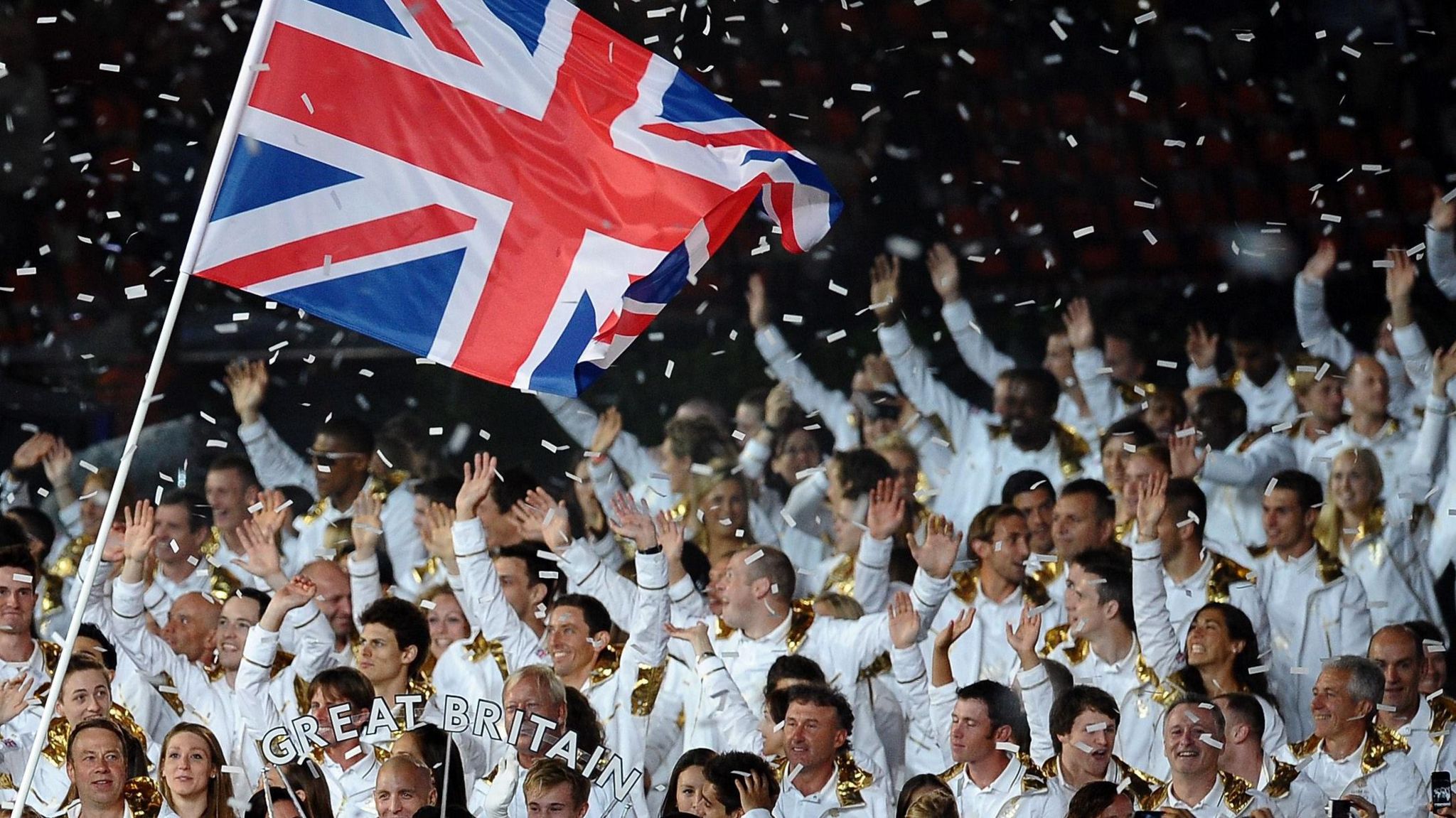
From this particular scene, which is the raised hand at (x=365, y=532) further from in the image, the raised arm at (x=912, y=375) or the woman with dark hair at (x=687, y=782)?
the raised arm at (x=912, y=375)

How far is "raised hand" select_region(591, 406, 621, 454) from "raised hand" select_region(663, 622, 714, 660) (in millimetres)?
1741

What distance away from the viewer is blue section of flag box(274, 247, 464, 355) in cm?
328

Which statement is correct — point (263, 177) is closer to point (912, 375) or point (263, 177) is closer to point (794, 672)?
point (794, 672)

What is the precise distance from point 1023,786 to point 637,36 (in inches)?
194

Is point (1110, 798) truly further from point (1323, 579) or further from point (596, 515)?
point (596, 515)

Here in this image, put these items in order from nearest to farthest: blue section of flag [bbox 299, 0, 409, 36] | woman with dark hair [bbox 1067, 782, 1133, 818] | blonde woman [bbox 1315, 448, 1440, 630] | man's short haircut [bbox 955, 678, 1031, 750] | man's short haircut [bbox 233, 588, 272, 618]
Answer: blue section of flag [bbox 299, 0, 409, 36], woman with dark hair [bbox 1067, 782, 1133, 818], man's short haircut [bbox 955, 678, 1031, 750], man's short haircut [bbox 233, 588, 272, 618], blonde woman [bbox 1315, 448, 1440, 630]

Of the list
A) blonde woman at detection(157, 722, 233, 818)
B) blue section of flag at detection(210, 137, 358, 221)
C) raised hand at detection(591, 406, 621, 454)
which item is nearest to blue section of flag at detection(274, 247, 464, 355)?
blue section of flag at detection(210, 137, 358, 221)

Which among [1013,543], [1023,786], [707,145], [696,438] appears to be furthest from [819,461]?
[707,145]

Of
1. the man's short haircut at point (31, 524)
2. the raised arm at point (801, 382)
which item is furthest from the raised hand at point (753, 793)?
the raised arm at point (801, 382)

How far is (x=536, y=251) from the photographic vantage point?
3.40 m

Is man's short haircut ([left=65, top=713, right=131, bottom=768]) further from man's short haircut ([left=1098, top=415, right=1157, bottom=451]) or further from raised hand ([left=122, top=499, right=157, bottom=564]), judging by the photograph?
man's short haircut ([left=1098, top=415, right=1157, bottom=451])

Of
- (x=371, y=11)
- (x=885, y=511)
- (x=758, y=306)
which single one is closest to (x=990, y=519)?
(x=885, y=511)

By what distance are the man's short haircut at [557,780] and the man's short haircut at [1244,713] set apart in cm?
161

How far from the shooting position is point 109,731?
15.2 feet
